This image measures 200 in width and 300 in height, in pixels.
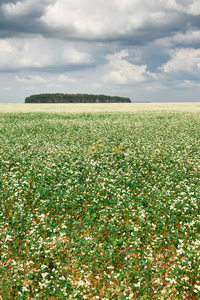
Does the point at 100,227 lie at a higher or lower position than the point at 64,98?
lower

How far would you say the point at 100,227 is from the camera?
857 cm

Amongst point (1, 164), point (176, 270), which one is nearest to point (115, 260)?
point (176, 270)

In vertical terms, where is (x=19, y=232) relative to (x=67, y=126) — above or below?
below

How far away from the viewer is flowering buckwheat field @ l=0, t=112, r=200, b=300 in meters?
6.43

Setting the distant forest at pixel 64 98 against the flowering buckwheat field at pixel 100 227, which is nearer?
the flowering buckwheat field at pixel 100 227

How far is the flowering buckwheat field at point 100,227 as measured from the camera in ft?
21.1

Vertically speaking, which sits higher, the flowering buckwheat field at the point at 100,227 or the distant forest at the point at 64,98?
the distant forest at the point at 64,98

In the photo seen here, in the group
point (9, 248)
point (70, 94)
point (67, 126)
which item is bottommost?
point (9, 248)

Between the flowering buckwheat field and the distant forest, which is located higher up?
the distant forest

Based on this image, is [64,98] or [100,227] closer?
[100,227]

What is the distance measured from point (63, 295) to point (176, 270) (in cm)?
275

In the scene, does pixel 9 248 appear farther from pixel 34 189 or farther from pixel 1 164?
pixel 1 164

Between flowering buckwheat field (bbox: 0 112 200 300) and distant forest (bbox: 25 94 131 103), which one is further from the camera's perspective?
distant forest (bbox: 25 94 131 103)

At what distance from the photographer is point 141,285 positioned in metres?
6.44
